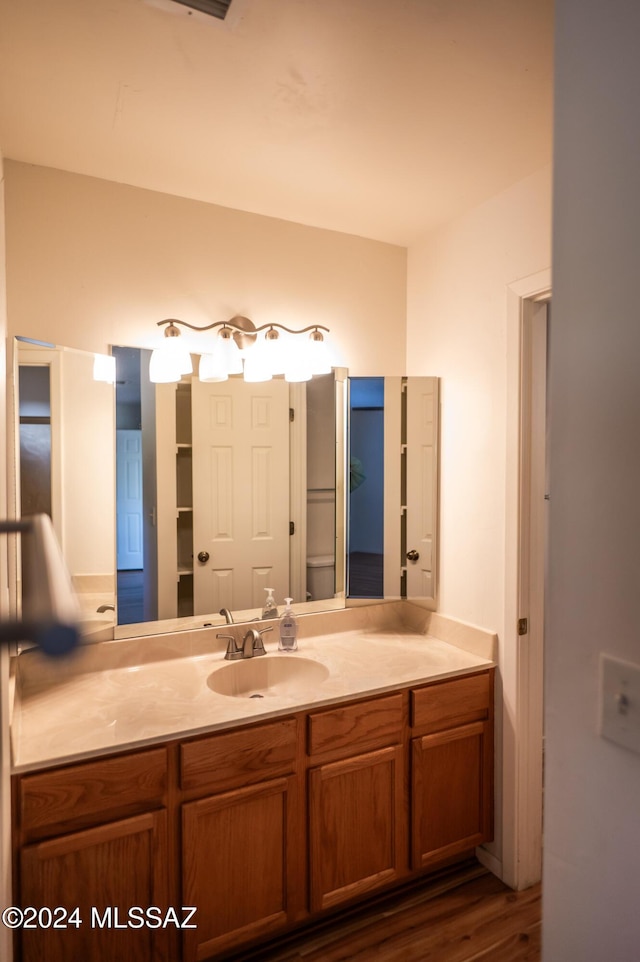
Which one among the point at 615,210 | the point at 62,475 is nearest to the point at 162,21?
the point at 615,210

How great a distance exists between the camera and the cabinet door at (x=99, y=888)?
134cm

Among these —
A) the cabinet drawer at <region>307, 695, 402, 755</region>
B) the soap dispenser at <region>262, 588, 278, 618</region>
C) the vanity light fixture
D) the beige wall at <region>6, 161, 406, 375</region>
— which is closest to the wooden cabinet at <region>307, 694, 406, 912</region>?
the cabinet drawer at <region>307, 695, 402, 755</region>

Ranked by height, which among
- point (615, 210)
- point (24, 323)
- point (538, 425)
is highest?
point (24, 323)

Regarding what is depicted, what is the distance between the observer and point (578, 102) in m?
0.81

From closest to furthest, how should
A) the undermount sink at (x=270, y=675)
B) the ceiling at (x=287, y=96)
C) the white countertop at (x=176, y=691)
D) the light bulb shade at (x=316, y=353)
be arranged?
the ceiling at (x=287, y=96) < the white countertop at (x=176, y=691) < the undermount sink at (x=270, y=675) < the light bulb shade at (x=316, y=353)

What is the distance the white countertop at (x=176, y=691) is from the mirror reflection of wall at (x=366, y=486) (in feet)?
0.85

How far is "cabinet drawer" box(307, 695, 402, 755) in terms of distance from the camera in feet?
5.60

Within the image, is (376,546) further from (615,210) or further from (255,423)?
(615,210)

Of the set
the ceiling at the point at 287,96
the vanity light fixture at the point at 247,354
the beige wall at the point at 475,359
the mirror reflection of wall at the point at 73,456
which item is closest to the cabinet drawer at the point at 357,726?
the beige wall at the point at 475,359

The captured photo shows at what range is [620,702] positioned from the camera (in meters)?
0.75

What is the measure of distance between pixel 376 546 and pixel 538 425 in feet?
2.70

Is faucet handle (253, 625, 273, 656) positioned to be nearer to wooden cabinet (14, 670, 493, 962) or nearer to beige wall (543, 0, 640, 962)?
wooden cabinet (14, 670, 493, 962)

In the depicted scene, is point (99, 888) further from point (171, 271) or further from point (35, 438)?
point (171, 271)

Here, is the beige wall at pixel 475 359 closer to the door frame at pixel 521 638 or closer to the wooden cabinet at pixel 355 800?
the door frame at pixel 521 638
